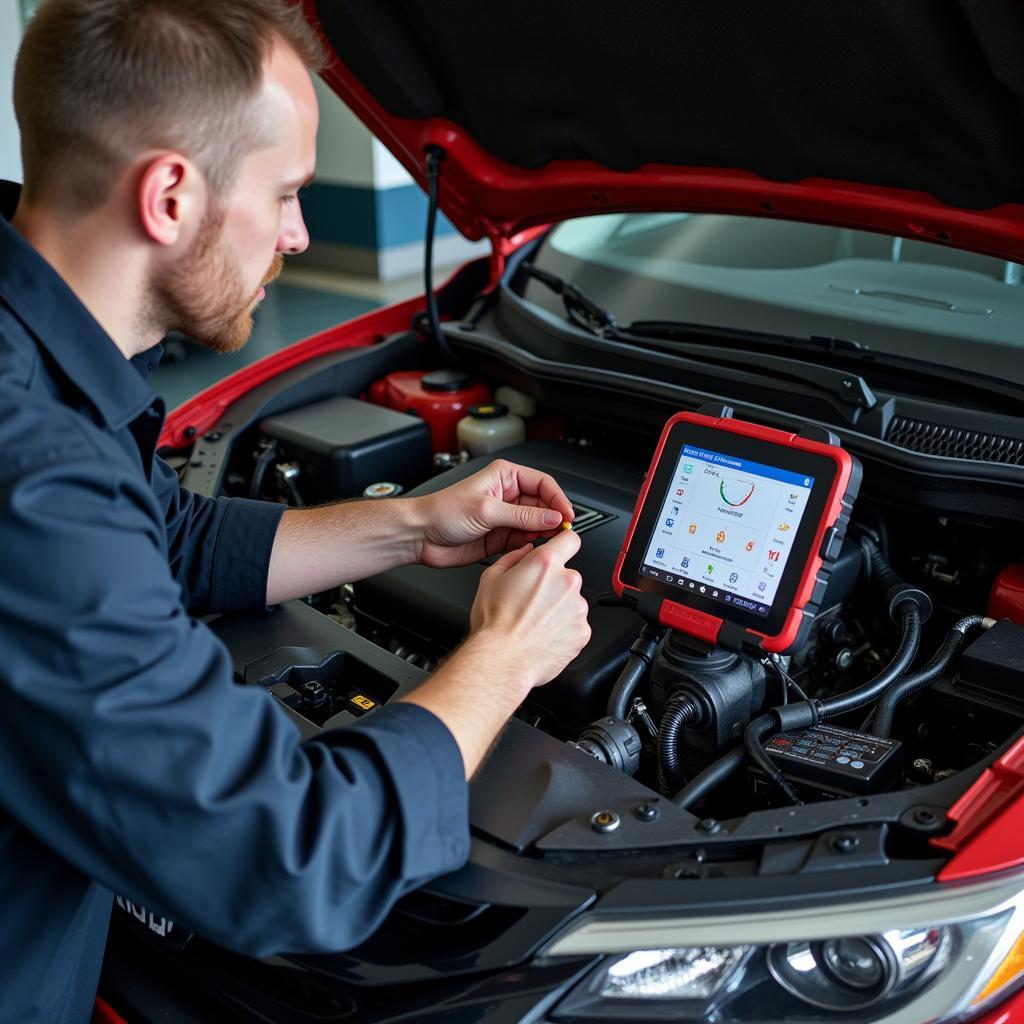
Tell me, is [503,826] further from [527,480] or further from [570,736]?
[527,480]

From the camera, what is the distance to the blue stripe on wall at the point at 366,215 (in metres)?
6.72

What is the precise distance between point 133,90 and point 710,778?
88 centimetres

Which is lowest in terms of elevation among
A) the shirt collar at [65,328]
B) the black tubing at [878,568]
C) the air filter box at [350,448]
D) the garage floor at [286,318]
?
the garage floor at [286,318]

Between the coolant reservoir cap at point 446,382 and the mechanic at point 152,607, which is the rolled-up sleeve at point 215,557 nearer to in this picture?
the mechanic at point 152,607

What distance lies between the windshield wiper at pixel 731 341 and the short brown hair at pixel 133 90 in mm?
879

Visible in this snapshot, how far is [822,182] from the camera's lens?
163cm

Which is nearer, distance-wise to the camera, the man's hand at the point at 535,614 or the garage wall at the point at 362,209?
the man's hand at the point at 535,614

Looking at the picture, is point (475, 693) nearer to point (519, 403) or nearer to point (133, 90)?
point (133, 90)

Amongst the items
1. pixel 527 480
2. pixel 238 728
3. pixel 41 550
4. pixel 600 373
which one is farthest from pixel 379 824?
pixel 600 373

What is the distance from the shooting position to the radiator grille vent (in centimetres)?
144

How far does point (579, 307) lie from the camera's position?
2.00 m

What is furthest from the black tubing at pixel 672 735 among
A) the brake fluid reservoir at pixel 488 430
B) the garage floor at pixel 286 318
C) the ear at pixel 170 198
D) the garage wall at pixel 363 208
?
the garage wall at pixel 363 208

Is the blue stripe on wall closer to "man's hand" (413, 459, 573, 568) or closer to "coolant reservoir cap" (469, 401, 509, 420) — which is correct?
"coolant reservoir cap" (469, 401, 509, 420)

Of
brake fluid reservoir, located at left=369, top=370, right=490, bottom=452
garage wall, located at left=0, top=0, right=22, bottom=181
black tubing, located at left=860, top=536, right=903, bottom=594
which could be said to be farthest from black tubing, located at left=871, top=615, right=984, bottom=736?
garage wall, located at left=0, top=0, right=22, bottom=181
